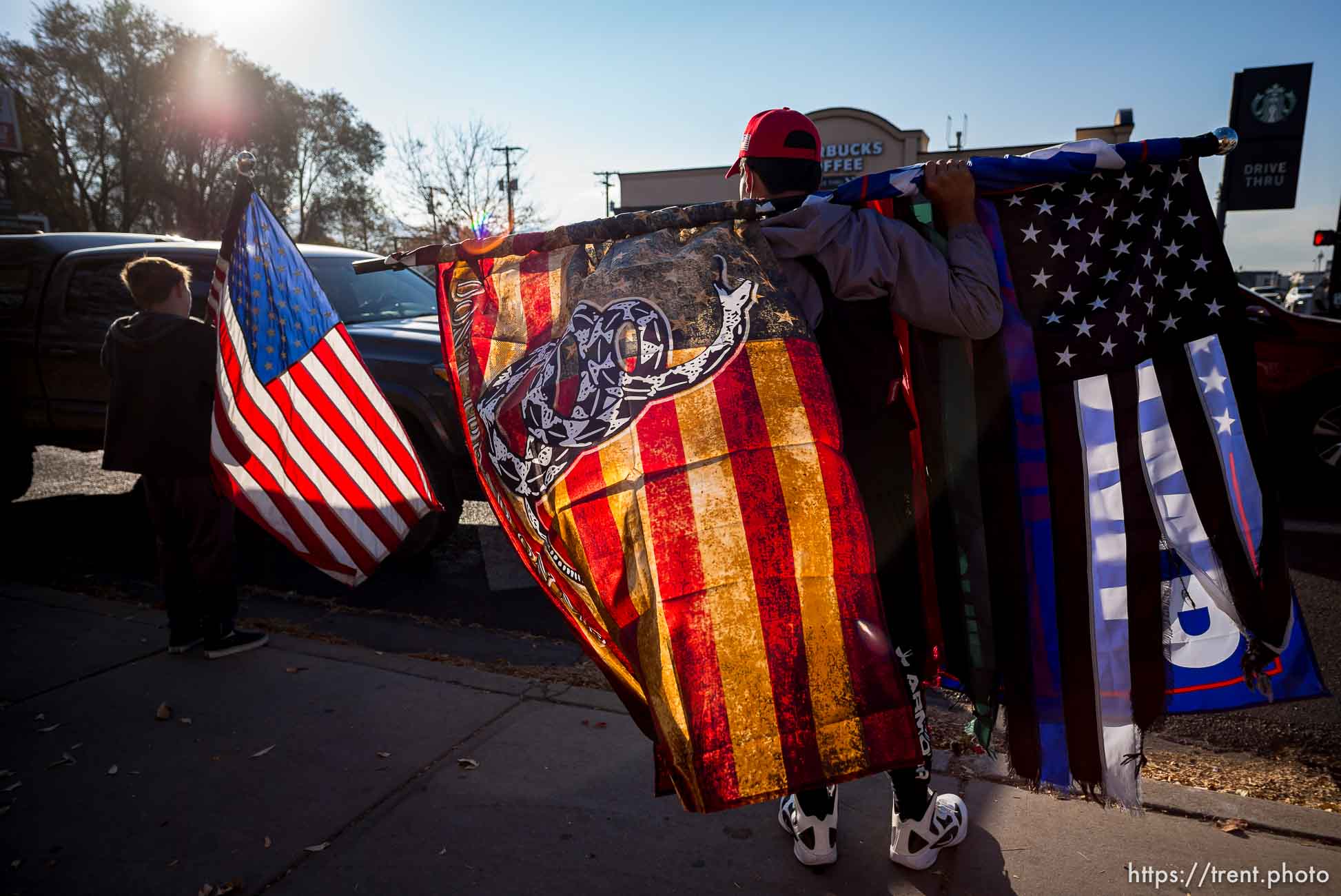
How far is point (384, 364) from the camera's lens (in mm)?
5438

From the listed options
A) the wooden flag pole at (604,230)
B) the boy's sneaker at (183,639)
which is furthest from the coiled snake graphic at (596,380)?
the boy's sneaker at (183,639)

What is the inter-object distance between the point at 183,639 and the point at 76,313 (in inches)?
148

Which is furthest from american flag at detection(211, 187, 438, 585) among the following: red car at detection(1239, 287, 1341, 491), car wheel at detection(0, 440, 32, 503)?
red car at detection(1239, 287, 1341, 491)

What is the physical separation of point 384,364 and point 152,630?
1.97 m

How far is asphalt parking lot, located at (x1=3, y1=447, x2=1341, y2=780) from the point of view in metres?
3.53

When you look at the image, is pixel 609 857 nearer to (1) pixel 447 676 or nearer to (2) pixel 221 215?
(1) pixel 447 676

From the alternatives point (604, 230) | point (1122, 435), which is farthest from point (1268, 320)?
point (604, 230)

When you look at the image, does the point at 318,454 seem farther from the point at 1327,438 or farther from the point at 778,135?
the point at 1327,438

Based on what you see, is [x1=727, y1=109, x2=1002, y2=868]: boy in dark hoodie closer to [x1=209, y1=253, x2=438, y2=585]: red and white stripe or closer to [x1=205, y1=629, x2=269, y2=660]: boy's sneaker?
[x1=209, y1=253, x2=438, y2=585]: red and white stripe

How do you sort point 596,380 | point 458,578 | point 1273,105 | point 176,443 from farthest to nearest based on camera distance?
point 1273,105
point 458,578
point 176,443
point 596,380

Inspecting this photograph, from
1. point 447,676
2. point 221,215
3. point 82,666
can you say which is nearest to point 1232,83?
point 447,676

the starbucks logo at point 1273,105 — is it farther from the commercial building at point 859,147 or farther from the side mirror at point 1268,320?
the commercial building at point 859,147

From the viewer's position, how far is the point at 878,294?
2135mm

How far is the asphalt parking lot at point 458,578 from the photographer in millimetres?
3531
